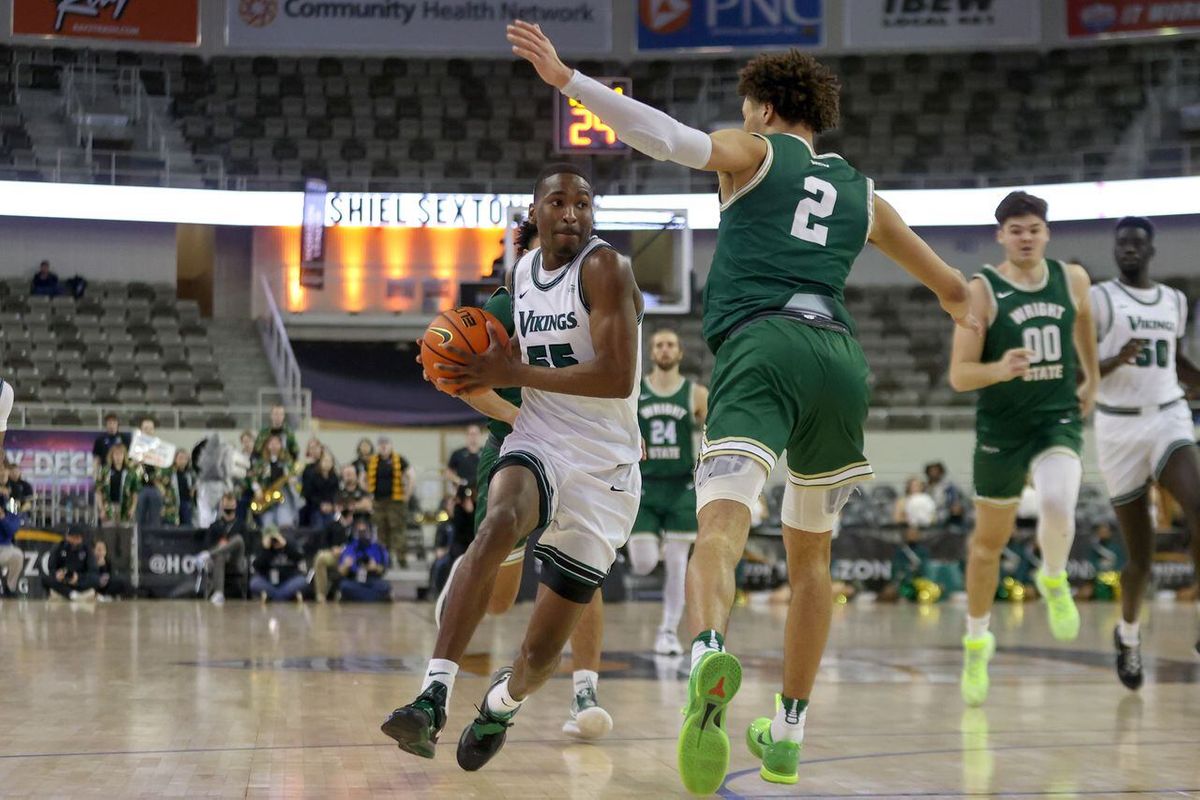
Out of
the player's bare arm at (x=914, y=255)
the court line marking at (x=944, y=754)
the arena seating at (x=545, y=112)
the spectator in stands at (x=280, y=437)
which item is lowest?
the court line marking at (x=944, y=754)

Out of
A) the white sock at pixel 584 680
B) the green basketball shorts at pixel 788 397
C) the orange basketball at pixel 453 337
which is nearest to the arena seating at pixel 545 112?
the white sock at pixel 584 680

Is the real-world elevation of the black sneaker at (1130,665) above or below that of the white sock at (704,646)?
below

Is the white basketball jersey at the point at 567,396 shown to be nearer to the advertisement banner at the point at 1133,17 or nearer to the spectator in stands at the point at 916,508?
the spectator in stands at the point at 916,508

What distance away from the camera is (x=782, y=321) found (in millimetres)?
4180

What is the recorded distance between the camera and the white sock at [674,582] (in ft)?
30.5

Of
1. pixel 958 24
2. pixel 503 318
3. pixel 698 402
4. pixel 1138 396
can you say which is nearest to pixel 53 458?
pixel 698 402

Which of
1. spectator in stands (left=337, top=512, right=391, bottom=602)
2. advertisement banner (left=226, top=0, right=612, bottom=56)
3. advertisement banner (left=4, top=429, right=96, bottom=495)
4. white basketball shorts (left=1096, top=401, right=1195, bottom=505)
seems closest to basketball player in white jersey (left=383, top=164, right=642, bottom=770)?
white basketball shorts (left=1096, top=401, right=1195, bottom=505)

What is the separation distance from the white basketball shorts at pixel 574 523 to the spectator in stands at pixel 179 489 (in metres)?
12.5

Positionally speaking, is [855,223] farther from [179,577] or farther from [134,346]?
[134,346]

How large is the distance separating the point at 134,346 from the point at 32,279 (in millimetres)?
2944

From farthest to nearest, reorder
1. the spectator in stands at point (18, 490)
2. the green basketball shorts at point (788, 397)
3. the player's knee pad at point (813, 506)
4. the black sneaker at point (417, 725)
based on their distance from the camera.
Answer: the spectator in stands at point (18, 490)
the player's knee pad at point (813, 506)
the green basketball shorts at point (788, 397)
the black sneaker at point (417, 725)

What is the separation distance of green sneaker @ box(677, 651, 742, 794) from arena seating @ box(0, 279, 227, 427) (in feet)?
65.5

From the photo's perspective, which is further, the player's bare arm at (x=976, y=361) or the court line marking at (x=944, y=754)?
the player's bare arm at (x=976, y=361)

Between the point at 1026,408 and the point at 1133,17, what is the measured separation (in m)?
23.6
